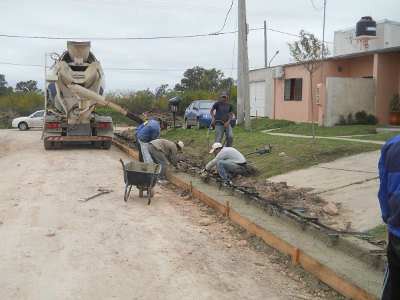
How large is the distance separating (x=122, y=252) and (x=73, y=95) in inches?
516

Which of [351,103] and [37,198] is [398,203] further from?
[351,103]

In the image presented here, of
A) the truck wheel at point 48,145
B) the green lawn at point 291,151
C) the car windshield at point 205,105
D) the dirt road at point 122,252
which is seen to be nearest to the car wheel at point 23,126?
the car windshield at point 205,105

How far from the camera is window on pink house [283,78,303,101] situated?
77.1 ft

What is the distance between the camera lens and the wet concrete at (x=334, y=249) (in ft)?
16.0

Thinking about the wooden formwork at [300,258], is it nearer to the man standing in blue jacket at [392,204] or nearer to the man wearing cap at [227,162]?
the man standing in blue jacket at [392,204]

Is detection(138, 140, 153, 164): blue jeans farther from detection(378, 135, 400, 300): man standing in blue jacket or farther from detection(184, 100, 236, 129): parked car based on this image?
detection(184, 100, 236, 129): parked car

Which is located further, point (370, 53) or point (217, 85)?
point (217, 85)

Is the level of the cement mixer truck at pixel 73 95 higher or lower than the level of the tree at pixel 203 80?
lower

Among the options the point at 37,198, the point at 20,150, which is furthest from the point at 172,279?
the point at 20,150

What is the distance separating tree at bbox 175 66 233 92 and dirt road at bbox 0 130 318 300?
158ft

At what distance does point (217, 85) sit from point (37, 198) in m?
52.2

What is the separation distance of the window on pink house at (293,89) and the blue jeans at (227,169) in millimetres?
13745

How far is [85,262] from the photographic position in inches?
217

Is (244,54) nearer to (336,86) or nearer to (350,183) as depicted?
(336,86)
